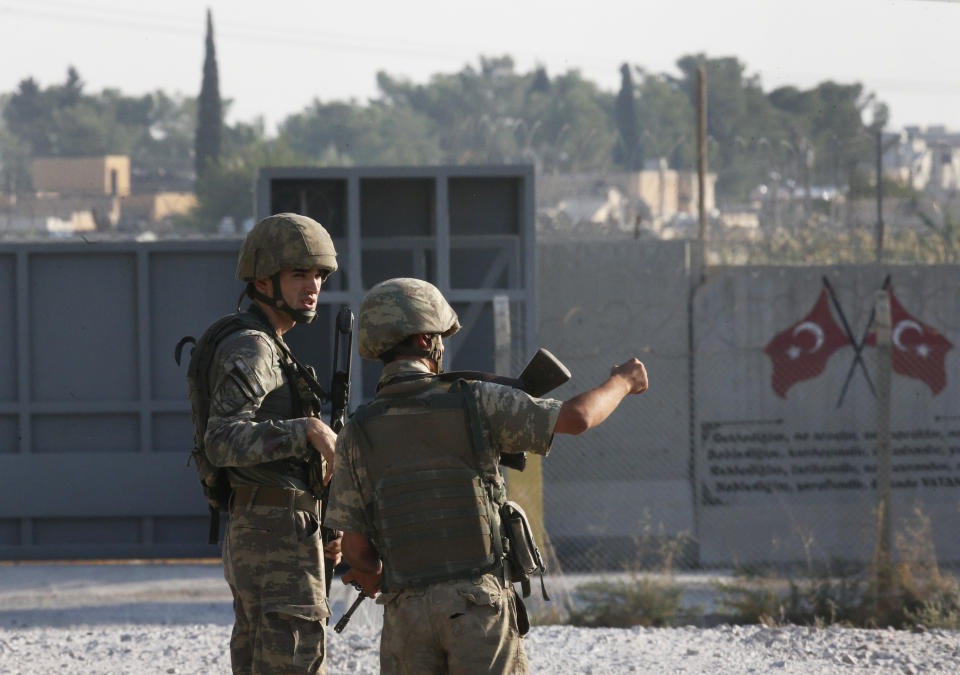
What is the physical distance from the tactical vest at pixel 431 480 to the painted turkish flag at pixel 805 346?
7.02 meters

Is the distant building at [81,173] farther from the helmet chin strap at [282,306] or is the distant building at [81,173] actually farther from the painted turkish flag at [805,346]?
the helmet chin strap at [282,306]

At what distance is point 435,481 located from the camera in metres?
3.71

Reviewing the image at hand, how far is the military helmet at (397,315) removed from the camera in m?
3.73

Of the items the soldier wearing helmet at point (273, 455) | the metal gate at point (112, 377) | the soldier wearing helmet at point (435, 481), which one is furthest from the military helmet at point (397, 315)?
the metal gate at point (112, 377)

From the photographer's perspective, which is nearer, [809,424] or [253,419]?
[253,419]

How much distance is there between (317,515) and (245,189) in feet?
147

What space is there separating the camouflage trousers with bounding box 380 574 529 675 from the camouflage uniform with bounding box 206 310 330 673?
1.84 ft

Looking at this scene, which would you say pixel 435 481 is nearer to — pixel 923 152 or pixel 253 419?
pixel 253 419

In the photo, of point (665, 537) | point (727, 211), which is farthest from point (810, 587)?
point (727, 211)

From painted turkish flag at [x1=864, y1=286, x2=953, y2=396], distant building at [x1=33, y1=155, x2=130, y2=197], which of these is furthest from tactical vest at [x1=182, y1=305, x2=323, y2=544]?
distant building at [x1=33, y1=155, x2=130, y2=197]

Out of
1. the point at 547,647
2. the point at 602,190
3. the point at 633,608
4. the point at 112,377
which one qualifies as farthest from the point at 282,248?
the point at 602,190

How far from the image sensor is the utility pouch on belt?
3787 millimetres

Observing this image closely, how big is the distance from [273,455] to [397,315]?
690mm

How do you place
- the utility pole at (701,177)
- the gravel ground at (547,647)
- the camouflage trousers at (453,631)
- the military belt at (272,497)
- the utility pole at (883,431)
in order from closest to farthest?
the camouflage trousers at (453,631)
the military belt at (272,497)
the gravel ground at (547,647)
the utility pole at (883,431)
the utility pole at (701,177)
